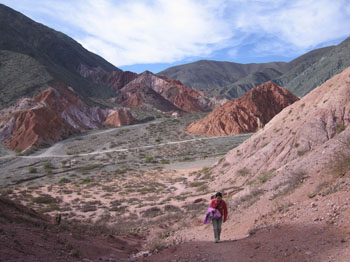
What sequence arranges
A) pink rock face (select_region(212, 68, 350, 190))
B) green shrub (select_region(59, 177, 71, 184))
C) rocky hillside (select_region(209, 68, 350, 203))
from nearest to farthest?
rocky hillside (select_region(209, 68, 350, 203))
pink rock face (select_region(212, 68, 350, 190))
green shrub (select_region(59, 177, 71, 184))

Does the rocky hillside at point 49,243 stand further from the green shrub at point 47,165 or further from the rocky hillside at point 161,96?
the rocky hillside at point 161,96

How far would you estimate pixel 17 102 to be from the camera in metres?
57.2

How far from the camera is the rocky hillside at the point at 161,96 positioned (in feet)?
327

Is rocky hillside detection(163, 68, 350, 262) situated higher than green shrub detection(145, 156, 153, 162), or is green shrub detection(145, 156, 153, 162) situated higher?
rocky hillside detection(163, 68, 350, 262)

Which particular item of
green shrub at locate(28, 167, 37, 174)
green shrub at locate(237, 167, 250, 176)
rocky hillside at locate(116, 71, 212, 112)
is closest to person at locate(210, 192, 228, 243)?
green shrub at locate(237, 167, 250, 176)

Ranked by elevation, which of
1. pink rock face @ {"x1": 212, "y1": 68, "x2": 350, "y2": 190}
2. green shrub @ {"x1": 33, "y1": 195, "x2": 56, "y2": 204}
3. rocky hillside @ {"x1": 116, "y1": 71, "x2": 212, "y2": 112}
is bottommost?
green shrub @ {"x1": 33, "y1": 195, "x2": 56, "y2": 204}

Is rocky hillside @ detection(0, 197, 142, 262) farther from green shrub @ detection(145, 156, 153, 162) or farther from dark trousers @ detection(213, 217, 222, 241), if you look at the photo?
green shrub @ detection(145, 156, 153, 162)

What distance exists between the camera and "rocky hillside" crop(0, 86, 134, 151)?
4778 cm

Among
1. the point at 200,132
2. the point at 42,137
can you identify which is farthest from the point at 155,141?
Answer: the point at 42,137

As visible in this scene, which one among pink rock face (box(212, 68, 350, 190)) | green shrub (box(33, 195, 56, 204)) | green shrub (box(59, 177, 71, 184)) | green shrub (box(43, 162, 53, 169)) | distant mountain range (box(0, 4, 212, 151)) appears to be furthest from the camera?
distant mountain range (box(0, 4, 212, 151))

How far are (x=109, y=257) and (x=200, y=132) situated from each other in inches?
1865

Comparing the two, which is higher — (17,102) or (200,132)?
(17,102)

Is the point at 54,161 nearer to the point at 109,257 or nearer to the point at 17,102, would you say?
the point at 17,102

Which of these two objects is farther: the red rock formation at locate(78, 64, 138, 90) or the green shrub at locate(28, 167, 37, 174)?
the red rock formation at locate(78, 64, 138, 90)
